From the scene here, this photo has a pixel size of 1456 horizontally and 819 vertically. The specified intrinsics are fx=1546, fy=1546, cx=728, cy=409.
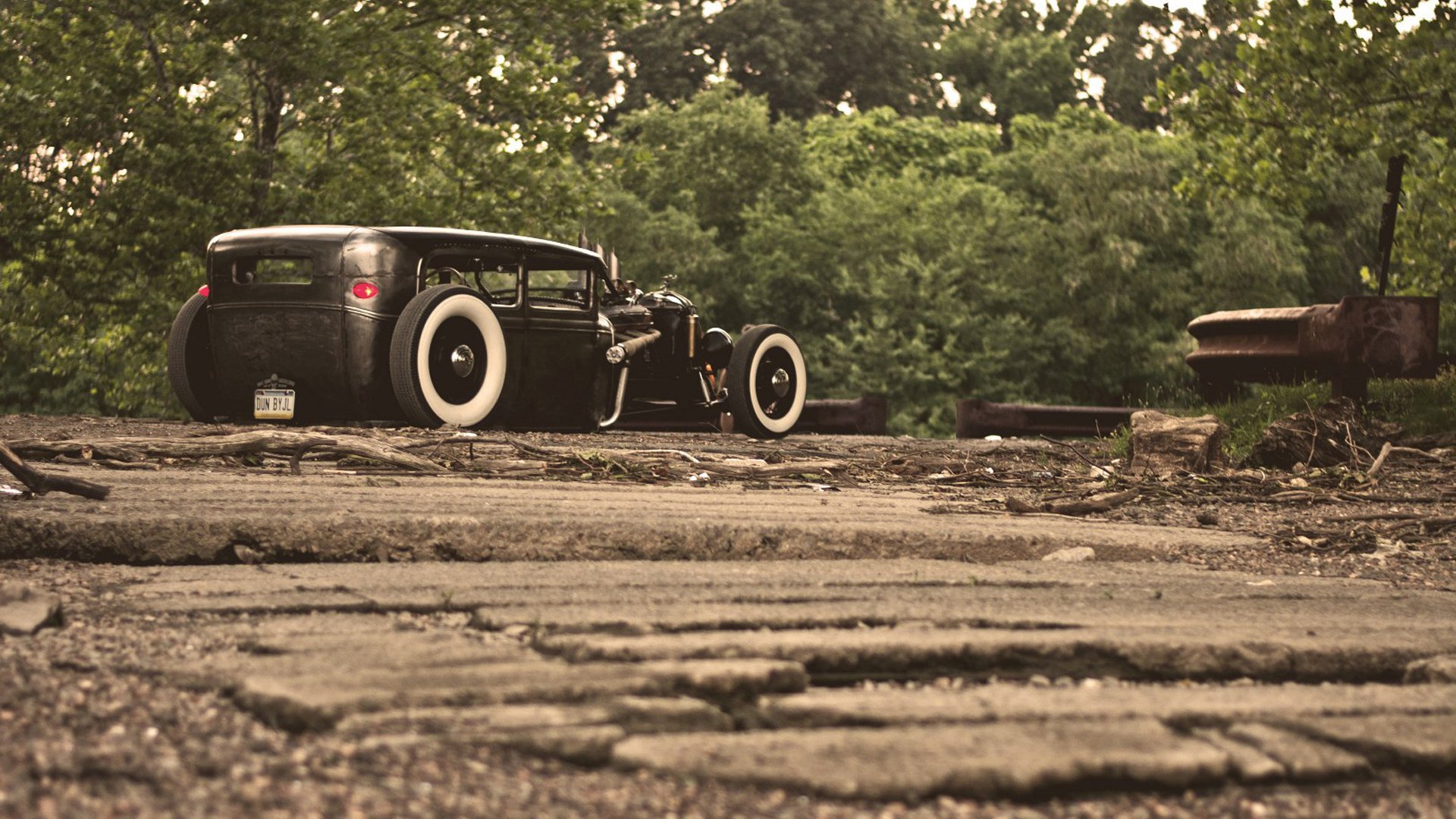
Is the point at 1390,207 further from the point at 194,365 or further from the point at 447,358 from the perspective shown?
the point at 194,365

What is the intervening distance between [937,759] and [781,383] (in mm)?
8472

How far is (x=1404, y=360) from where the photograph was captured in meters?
9.34

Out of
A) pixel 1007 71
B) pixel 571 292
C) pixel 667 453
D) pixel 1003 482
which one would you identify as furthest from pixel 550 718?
pixel 1007 71

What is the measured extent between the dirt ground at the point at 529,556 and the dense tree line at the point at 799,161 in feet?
23.0

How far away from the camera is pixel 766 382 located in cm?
1039

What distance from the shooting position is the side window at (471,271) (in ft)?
29.8

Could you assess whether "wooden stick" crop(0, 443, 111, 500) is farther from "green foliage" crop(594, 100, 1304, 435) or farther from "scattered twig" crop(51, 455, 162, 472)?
"green foliage" crop(594, 100, 1304, 435)

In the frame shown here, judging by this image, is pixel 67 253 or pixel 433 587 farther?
pixel 67 253

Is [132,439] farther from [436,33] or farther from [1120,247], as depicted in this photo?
[1120,247]

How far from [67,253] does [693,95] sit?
A: 27593 mm

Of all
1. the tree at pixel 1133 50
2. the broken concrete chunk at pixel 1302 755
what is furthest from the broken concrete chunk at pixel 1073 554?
the tree at pixel 1133 50

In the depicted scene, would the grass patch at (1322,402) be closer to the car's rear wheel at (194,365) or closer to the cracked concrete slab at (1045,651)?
the car's rear wheel at (194,365)

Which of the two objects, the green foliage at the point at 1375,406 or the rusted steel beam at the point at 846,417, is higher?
the green foliage at the point at 1375,406

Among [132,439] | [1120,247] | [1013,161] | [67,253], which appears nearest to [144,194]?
[67,253]
